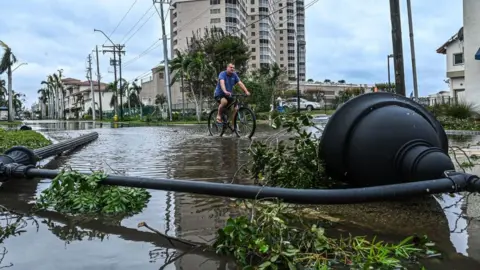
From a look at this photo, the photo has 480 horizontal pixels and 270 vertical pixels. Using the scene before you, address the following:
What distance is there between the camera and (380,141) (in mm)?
3990

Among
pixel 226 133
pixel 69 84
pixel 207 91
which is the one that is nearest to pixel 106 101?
pixel 69 84

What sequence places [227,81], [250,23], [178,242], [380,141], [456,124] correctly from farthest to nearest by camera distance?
1. [250,23]
2. [456,124]
3. [227,81]
4. [380,141]
5. [178,242]

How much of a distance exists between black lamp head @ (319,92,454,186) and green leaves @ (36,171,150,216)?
1.91m

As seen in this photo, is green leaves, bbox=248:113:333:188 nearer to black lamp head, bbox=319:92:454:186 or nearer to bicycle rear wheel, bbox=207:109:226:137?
black lamp head, bbox=319:92:454:186

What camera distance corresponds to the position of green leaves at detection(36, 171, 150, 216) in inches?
164

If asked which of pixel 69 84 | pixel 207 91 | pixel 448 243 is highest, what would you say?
pixel 69 84

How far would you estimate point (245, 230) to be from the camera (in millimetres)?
2900

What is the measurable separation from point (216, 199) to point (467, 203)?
2.39 metres

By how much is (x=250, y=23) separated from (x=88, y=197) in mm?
126761

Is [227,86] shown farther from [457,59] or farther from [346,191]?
[457,59]

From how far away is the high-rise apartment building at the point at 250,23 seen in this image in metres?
125

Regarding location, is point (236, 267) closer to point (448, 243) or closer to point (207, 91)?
point (448, 243)

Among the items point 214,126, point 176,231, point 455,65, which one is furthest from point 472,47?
point 176,231

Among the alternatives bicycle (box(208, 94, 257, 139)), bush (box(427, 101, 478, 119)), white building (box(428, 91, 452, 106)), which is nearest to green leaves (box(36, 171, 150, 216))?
bicycle (box(208, 94, 257, 139))
